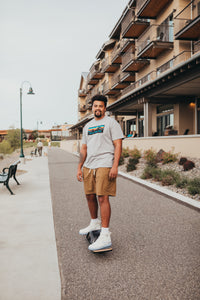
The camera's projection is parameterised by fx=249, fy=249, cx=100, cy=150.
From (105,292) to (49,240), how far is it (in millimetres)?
1565

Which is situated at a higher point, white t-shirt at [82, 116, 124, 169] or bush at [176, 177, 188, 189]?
white t-shirt at [82, 116, 124, 169]

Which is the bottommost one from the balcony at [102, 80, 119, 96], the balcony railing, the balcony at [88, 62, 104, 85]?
the balcony railing

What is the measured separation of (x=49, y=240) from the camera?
3.68 metres

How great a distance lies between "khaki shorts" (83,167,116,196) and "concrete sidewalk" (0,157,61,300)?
3.20ft

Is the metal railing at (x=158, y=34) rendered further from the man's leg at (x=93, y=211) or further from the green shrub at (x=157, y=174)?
the man's leg at (x=93, y=211)

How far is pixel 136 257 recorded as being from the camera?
307cm

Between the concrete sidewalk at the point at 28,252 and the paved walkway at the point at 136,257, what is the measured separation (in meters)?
0.14

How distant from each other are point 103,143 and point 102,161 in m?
0.24

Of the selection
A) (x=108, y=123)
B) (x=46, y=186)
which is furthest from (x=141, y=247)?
(x=46, y=186)

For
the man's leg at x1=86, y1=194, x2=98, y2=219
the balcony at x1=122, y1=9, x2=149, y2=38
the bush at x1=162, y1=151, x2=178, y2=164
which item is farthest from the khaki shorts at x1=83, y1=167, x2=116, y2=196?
the balcony at x1=122, y1=9, x2=149, y2=38

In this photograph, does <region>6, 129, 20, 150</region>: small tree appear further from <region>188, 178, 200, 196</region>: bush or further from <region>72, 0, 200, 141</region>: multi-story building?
<region>188, 178, 200, 196</region>: bush

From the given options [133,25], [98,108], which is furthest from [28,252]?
[133,25]

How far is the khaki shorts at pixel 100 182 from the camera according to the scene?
3166 millimetres

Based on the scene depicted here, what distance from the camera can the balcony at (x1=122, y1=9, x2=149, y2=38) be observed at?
21.7m
